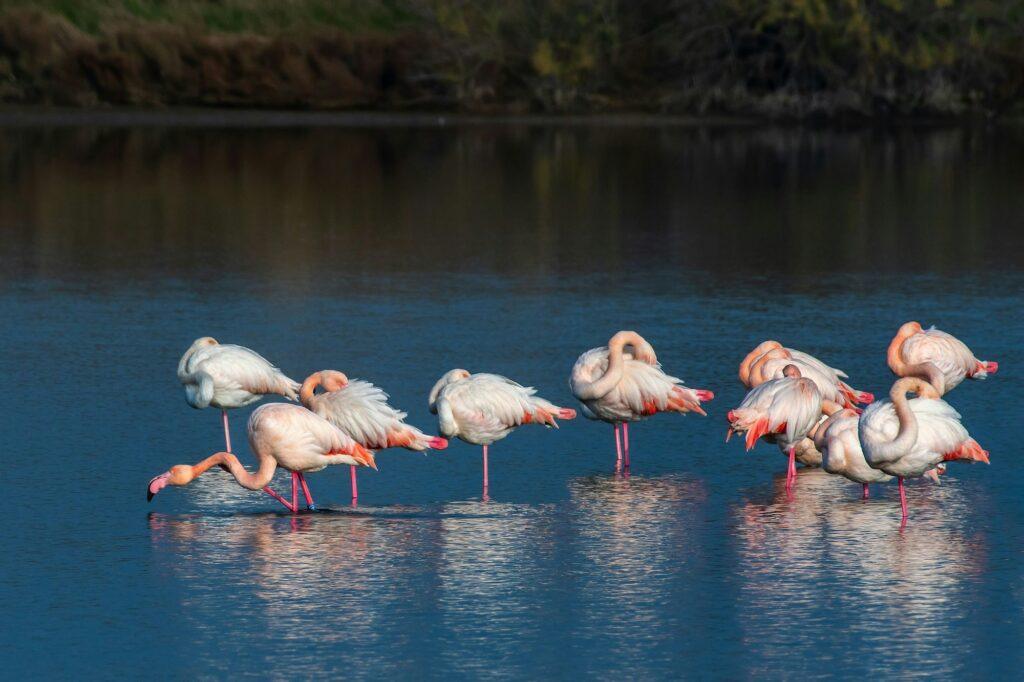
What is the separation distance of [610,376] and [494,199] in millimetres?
13530

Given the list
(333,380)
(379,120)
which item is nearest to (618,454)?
(333,380)

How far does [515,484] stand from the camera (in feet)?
29.6

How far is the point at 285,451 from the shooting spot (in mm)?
8312

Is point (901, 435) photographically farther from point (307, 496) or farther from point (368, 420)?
point (307, 496)

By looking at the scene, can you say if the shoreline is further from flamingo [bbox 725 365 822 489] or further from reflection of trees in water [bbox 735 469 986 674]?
reflection of trees in water [bbox 735 469 986 674]

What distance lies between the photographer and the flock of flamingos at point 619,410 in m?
8.23

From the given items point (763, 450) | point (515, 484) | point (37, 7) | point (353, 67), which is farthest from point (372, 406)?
point (37, 7)

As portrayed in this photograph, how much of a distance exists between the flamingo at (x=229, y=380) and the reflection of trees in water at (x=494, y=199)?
627 cm

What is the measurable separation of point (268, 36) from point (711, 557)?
3519 centimetres

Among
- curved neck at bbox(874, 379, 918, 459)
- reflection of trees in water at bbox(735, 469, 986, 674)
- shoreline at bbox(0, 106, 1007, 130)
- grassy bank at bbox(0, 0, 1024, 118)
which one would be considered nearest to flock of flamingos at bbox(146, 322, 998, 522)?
curved neck at bbox(874, 379, 918, 459)

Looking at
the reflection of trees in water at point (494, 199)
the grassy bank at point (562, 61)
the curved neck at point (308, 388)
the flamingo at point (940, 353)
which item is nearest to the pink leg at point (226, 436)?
the curved neck at point (308, 388)

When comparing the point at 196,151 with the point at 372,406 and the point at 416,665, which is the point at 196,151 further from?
the point at 416,665

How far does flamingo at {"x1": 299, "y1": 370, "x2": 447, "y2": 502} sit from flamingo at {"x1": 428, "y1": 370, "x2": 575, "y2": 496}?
0.23m

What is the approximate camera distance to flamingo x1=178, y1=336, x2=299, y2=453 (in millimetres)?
9734
